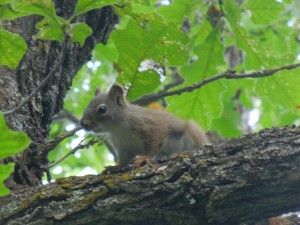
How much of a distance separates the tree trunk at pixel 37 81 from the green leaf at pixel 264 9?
41.9 inches

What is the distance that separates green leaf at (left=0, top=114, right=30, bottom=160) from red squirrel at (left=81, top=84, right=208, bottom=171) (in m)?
1.88

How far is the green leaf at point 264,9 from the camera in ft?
13.7

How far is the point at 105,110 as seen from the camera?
4.21 meters

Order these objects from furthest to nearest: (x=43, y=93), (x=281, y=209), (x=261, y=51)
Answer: (x=261, y=51)
(x=43, y=93)
(x=281, y=209)

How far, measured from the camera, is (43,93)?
3.30m

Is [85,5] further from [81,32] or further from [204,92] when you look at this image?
[204,92]

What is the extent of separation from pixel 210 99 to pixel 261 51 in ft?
1.53

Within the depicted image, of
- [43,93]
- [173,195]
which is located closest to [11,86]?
[43,93]

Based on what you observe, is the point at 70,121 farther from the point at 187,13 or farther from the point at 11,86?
the point at 11,86

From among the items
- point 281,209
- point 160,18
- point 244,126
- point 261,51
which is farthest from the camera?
point 244,126

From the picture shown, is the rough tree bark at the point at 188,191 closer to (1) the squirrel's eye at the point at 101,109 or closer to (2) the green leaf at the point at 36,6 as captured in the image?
(2) the green leaf at the point at 36,6

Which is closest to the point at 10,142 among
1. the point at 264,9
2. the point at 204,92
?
the point at 204,92

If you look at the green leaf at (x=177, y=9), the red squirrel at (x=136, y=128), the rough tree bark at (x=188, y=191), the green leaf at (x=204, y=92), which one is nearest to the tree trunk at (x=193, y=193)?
the rough tree bark at (x=188, y=191)

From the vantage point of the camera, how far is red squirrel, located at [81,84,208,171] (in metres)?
4.05
